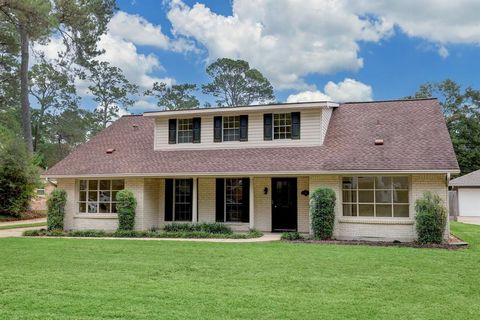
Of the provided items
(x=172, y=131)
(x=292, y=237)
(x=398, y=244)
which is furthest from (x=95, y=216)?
(x=398, y=244)

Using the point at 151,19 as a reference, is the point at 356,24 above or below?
below

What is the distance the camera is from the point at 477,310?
6277 mm

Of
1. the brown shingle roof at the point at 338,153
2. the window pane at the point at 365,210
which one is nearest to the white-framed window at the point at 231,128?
the brown shingle roof at the point at 338,153

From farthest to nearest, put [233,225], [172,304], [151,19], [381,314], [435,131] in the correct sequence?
[151,19] < [233,225] < [435,131] < [172,304] < [381,314]

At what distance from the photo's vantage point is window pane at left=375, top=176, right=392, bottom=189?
14.8 meters

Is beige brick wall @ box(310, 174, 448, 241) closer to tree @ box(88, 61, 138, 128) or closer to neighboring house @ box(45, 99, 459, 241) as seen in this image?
neighboring house @ box(45, 99, 459, 241)

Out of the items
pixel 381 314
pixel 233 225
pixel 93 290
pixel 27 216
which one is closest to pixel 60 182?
pixel 233 225

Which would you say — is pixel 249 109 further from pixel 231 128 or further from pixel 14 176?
pixel 14 176

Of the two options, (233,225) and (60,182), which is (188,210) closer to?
(233,225)

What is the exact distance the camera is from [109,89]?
4775cm

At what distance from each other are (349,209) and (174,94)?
125 ft

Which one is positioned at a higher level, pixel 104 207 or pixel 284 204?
pixel 284 204

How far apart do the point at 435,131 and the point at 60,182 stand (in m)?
14.0

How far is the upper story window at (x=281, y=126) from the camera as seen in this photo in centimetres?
1688
